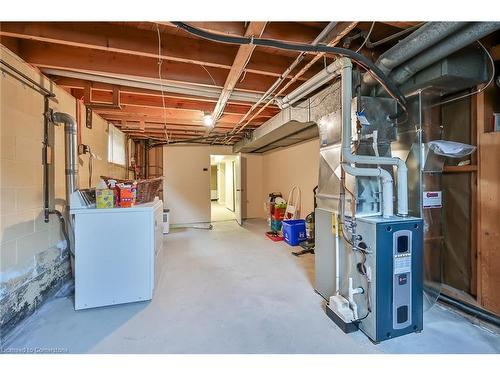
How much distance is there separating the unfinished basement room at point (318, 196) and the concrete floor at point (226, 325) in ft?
0.05

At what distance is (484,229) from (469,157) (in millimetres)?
644

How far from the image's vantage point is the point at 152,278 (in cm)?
230

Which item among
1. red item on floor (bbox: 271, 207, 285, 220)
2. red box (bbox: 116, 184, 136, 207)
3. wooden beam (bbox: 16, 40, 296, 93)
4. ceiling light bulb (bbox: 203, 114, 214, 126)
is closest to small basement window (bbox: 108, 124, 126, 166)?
ceiling light bulb (bbox: 203, 114, 214, 126)

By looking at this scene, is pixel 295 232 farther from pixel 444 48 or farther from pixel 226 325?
pixel 444 48

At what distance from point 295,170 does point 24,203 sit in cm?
451

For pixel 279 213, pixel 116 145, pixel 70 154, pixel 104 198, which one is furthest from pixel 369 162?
pixel 116 145

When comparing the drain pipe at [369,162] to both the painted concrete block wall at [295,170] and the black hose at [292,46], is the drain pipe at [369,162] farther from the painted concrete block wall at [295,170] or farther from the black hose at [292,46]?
the painted concrete block wall at [295,170]

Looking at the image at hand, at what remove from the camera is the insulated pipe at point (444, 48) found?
1.29 metres

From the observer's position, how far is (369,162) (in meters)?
1.73

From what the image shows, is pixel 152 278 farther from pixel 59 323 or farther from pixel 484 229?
pixel 484 229

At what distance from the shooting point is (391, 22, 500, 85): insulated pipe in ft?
4.22

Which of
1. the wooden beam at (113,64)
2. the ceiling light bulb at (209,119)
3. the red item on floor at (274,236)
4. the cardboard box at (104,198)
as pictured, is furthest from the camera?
the red item on floor at (274,236)

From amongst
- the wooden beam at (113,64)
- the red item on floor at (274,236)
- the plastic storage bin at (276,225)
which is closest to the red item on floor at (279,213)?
the plastic storage bin at (276,225)

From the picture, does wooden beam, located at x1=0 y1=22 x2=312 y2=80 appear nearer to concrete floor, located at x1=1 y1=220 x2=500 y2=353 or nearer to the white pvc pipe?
the white pvc pipe
